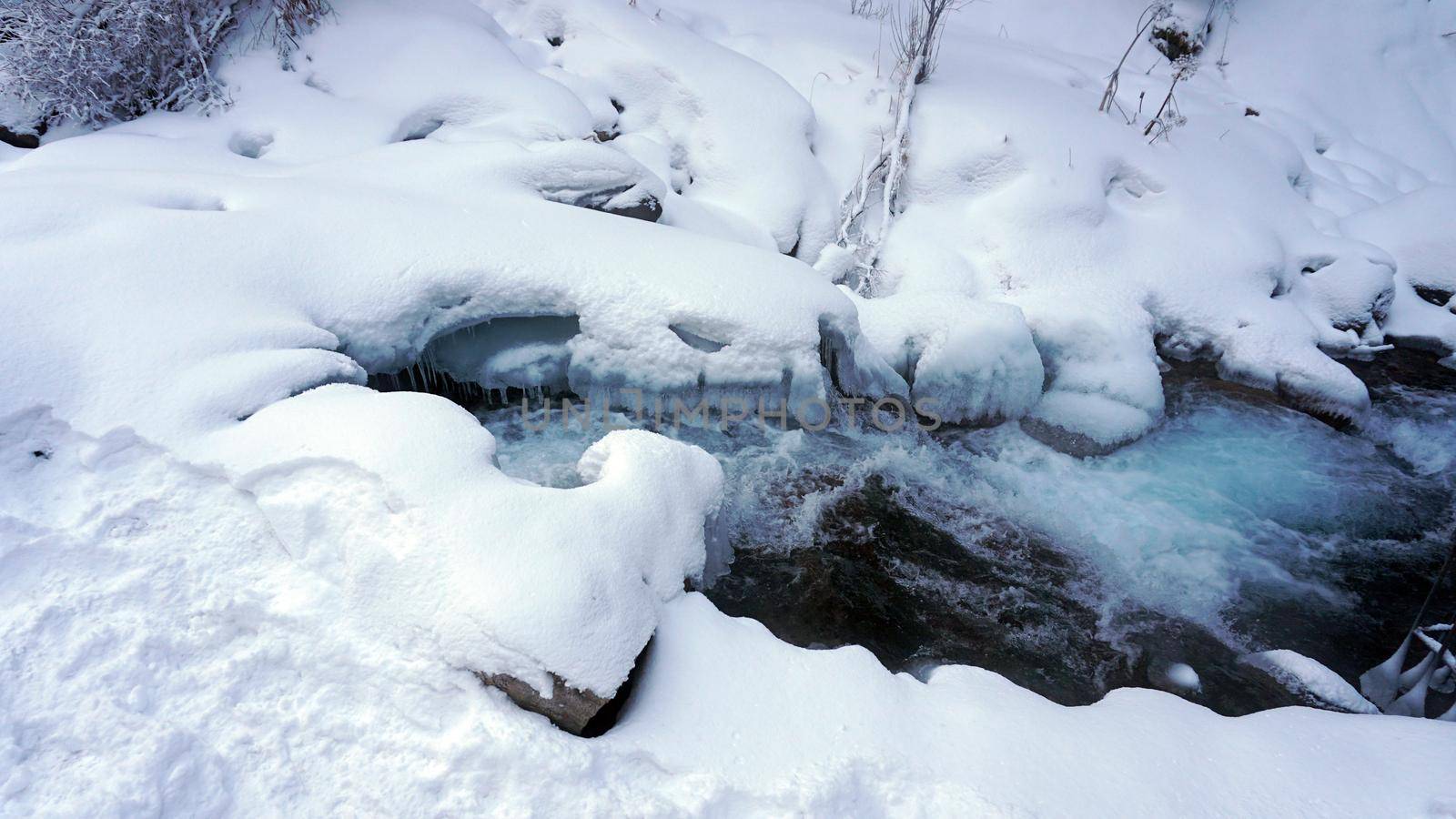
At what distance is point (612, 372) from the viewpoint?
362cm

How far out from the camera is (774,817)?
1.80m

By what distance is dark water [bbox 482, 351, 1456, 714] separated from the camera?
10.0ft

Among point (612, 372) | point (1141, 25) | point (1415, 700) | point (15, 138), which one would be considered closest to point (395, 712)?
point (612, 372)

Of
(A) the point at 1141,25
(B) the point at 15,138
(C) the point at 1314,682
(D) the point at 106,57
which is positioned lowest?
(C) the point at 1314,682

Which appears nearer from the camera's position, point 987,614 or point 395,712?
point 395,712

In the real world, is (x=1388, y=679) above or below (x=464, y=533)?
below

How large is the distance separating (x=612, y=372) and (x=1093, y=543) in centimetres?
264

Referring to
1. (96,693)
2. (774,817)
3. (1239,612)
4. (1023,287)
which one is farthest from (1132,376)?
(96,693)

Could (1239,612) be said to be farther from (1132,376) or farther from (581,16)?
(581,16)

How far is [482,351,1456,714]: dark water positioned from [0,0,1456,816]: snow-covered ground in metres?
0.08

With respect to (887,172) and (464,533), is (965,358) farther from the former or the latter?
(464,533)

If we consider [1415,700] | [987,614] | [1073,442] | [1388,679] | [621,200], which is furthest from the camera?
[621,200]

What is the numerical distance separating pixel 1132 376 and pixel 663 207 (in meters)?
3.20

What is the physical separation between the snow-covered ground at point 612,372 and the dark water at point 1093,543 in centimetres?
8
